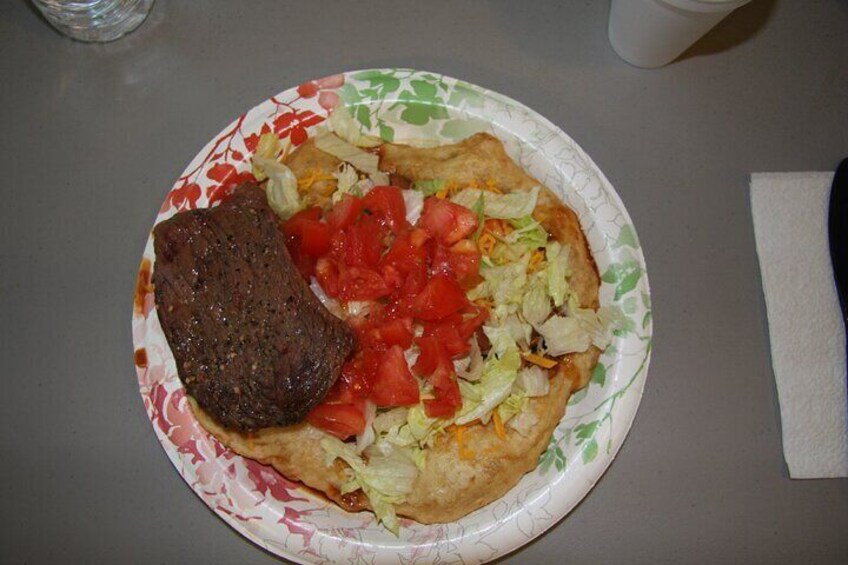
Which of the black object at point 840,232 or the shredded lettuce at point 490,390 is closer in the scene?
the shredded lettuce at point 490,390

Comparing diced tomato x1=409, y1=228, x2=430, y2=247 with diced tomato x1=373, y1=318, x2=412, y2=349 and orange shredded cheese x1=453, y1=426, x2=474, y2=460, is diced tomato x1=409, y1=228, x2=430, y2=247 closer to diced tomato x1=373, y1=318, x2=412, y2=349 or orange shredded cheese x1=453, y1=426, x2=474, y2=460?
diced tomato x1=373, y1=318, x2=412, y2=349

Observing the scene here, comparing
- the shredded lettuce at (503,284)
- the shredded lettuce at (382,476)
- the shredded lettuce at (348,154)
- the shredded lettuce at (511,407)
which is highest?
the shredded lettuce at (348,154)

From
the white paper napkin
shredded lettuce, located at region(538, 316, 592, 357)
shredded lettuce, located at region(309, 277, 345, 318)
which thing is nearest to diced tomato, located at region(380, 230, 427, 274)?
shredded lettuce, located at region(309, 277, 345, 318)

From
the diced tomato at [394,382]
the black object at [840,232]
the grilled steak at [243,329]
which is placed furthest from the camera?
the black object at [840,232]

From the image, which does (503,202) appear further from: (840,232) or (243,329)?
(840,232)

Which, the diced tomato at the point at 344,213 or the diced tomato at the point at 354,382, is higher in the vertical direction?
the diced tomato at the point at 344,213

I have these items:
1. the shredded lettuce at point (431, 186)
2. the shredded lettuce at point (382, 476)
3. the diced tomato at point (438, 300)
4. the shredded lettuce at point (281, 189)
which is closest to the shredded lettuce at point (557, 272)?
the diced tomato at point (438, 300)

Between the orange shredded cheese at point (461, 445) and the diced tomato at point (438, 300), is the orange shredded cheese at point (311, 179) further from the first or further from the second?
the orange shredded cheese at point (461, 445)

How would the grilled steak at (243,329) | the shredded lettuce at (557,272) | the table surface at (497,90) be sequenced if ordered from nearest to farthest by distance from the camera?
the grilled steak at (243,329) → the shredded lettuce at (557,272) → the table surface at (497,90)
